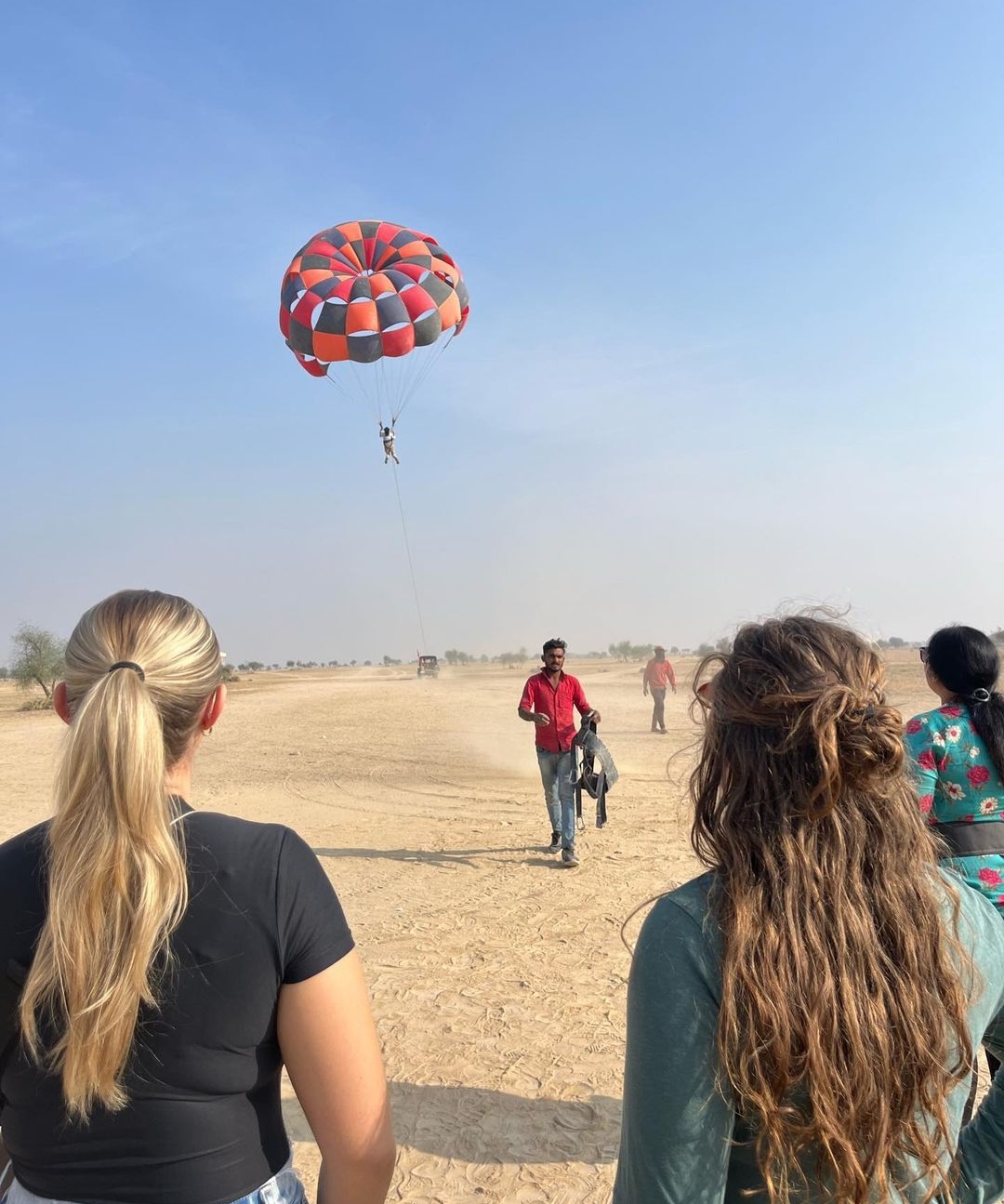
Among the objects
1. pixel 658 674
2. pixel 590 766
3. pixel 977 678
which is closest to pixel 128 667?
pixel 977 678

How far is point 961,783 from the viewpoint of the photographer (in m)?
2.98

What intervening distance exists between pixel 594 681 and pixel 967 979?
4012 cm

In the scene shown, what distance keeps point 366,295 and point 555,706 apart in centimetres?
800

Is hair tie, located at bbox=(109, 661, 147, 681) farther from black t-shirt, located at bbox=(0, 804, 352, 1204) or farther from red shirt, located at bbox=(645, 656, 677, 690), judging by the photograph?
red shirt, located at bbox=(645, 656, 677, 690)

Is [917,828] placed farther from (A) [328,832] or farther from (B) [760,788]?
(A) [328,832]

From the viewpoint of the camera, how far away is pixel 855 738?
4.50ft

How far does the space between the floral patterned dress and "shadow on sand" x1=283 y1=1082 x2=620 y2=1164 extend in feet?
6.83

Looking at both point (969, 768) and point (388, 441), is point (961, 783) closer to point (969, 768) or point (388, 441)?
point (969, 768)

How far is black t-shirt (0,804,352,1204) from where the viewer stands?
1.45 m

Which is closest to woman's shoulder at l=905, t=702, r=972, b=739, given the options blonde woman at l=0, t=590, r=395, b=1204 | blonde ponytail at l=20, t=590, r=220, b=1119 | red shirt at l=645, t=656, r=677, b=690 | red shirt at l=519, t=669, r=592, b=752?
blonde woman at l=0, t=590, r=395, b=1204

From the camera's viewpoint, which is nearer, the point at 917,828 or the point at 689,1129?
the point at 689,1129

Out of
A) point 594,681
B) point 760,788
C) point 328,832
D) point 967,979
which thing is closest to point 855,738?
point 760,788

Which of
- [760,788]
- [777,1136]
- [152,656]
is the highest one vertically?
[152,656]

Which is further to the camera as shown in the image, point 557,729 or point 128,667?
point 557,729
